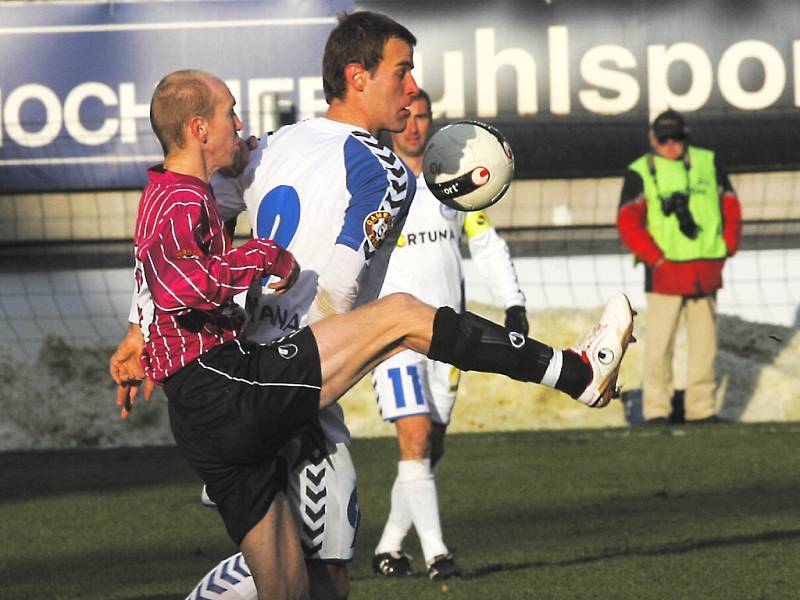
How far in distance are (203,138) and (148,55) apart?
11.2 m

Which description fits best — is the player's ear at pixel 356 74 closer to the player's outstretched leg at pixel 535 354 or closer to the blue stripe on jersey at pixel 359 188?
the blue stripe on jersey at pixel 359 188

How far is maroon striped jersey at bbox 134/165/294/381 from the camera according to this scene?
14.7ft

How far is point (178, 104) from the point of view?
15.5 ft

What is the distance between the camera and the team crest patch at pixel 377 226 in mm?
4852

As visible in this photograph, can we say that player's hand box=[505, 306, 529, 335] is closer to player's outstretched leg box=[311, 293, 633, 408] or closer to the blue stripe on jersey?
the blue stripe on jersey

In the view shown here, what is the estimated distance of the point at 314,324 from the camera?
4660 millimetres

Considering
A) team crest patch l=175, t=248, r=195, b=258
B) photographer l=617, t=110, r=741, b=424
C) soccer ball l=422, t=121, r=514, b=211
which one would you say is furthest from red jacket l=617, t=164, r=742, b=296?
team crest patch l=175, t=248, r=195, b=258

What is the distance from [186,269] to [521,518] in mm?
5008

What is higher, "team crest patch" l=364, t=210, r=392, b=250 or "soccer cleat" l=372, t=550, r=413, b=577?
"team crest patch" l=364, t=210, r=392, b=250

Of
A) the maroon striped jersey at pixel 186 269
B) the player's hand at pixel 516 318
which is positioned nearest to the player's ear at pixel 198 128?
the maroon striped jersey at pixel 186 269

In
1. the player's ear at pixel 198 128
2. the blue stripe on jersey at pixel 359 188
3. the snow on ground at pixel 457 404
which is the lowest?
the snow on ground at pixel 457 404

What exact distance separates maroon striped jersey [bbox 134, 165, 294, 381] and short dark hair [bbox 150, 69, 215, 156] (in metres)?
0.11

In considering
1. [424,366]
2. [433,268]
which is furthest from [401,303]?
[433,268]

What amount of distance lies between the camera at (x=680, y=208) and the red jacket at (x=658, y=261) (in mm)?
167
